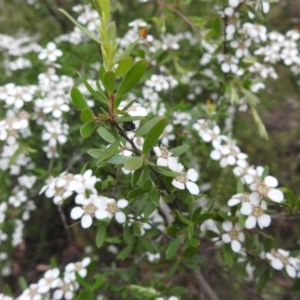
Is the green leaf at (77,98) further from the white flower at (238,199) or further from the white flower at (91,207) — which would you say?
the white flower at (238,199)

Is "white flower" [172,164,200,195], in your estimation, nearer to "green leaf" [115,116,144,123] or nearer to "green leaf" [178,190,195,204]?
"green leaf" [178,190,195,204]

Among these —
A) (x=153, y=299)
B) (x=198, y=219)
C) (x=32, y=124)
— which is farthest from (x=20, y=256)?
(x=198, y=219)

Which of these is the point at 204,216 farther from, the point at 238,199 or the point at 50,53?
the point at 50,53

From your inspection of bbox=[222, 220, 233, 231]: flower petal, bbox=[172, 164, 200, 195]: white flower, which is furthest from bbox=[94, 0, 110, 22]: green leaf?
bbox=[222, 220, 233, 231]: flower petal

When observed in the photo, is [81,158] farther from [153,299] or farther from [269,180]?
[269,180]

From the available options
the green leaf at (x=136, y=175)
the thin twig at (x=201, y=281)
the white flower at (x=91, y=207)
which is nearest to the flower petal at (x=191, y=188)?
the green leaf at (x=136, y=175)
